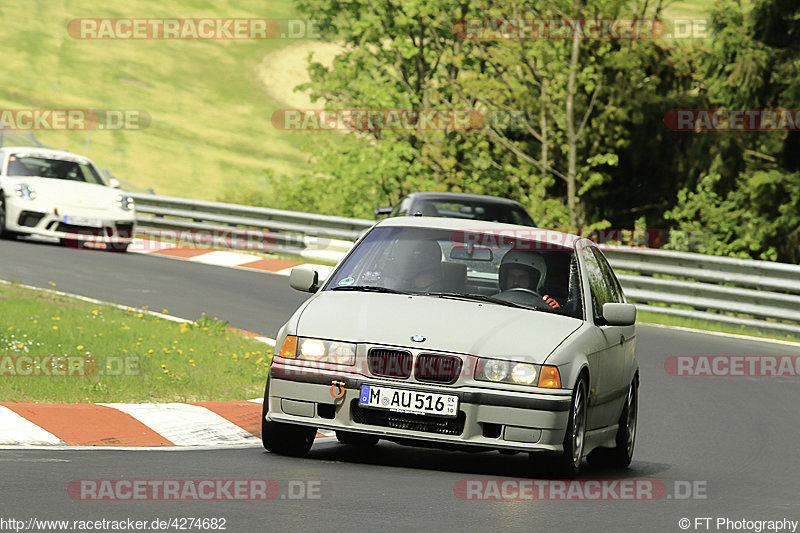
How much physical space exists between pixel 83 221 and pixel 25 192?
98 cm

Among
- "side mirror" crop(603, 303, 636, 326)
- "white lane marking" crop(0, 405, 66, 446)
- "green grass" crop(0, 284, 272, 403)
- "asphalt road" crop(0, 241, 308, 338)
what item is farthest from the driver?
"asphalt road" crop(0, 241, 308, 338)

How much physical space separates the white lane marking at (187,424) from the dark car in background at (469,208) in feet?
29.7

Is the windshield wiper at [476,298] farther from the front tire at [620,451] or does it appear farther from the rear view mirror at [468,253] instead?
the front tire at [620,451]

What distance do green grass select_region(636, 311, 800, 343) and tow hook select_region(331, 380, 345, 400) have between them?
42.1 feet

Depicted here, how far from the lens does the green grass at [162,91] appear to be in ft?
267

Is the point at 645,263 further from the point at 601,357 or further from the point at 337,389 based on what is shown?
the point at 337,389

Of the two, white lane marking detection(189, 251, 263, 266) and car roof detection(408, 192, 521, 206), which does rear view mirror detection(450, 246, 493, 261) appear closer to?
car roof detection(408, 192, 521, 206)

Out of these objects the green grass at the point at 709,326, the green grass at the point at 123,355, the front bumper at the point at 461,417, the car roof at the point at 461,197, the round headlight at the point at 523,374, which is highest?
the car roof at the point at 461,197

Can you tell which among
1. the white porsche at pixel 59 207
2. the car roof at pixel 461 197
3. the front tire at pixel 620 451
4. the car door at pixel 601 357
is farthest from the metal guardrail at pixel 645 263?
the car door at pixel 601 357

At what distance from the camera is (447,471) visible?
862 cm

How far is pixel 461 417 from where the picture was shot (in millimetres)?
8109

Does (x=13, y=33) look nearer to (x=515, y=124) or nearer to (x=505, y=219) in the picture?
(x=515, y=124)

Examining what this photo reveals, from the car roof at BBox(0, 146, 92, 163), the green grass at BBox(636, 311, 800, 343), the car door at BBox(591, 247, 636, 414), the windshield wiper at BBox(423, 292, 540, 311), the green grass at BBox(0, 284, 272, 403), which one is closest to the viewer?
the windshield wiper at BBox(423, 292, 540, 311)

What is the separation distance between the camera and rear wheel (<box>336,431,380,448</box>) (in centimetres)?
948
